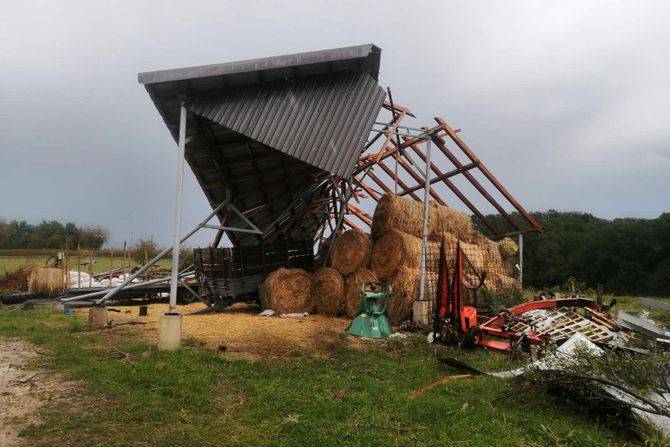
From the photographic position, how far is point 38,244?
58.9 m

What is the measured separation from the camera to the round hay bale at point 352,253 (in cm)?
1333

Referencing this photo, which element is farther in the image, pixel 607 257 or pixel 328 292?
pixel 607 257

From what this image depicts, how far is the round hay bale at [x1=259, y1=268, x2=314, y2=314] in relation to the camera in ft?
43.6

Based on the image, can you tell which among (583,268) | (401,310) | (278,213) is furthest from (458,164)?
(583,268)

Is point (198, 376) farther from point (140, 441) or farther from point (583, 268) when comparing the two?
point (583, 268)

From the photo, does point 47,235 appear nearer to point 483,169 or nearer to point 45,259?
point 45,259

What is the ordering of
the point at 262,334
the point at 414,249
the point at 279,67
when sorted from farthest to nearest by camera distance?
1. the point at 414,249
2. the point at 262,334
3. the point at 279,67

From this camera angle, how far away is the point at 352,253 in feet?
43.8

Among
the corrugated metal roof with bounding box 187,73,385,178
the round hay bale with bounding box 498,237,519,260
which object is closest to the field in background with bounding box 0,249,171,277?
the round hay bale with bounding box 498,237,519,260

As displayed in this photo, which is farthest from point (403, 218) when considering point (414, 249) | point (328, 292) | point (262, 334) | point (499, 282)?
point (262, 334)

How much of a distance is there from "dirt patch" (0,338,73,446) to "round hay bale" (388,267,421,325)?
300 inches

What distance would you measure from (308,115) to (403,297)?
5.20 meters

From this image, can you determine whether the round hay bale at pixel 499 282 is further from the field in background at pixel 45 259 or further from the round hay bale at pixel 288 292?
the field in background at pixel 45 259

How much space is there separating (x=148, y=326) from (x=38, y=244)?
57.9 m
